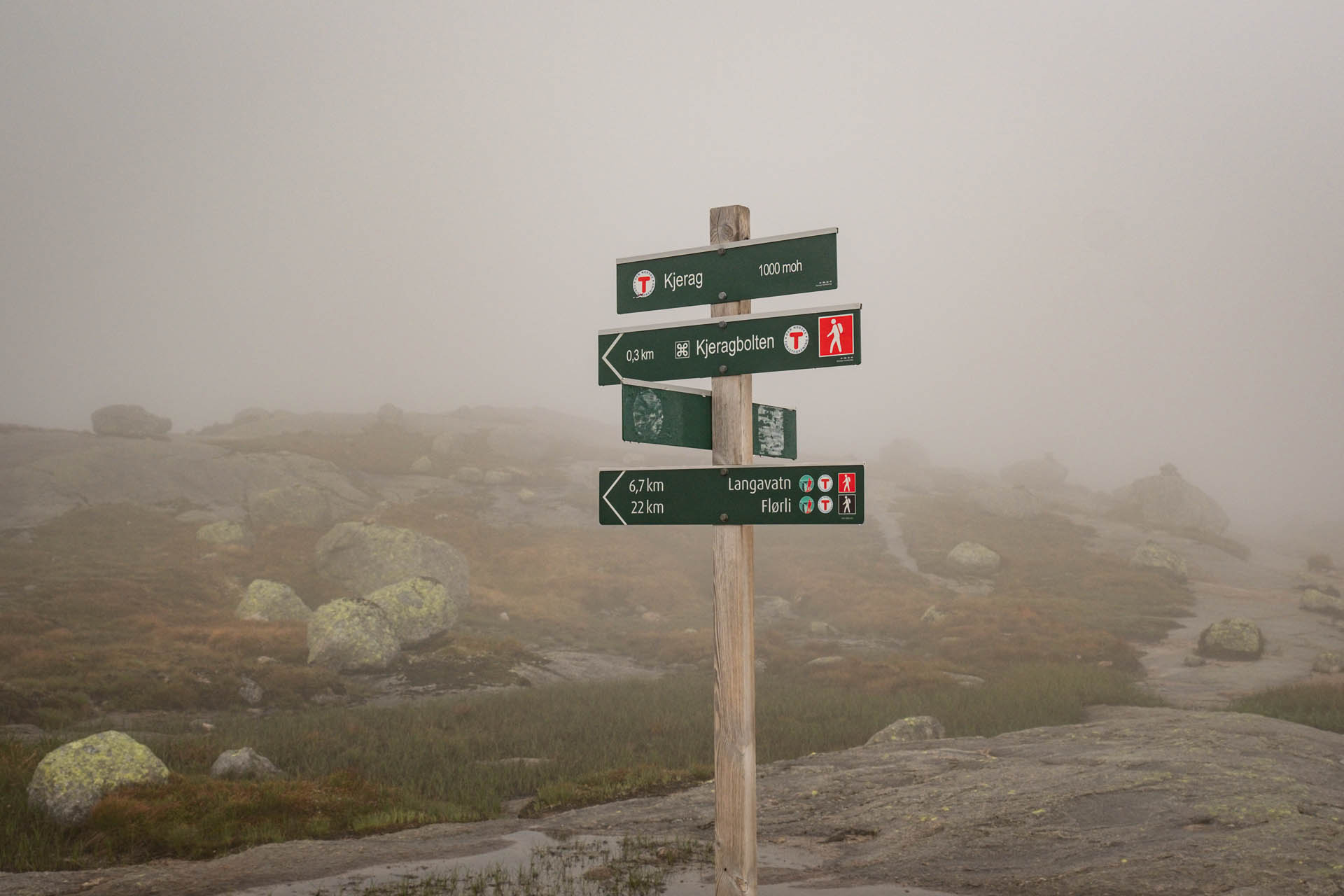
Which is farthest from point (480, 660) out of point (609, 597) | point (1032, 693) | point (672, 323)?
point (672, 323)

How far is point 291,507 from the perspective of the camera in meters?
47.3

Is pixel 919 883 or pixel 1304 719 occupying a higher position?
pixel 919 883

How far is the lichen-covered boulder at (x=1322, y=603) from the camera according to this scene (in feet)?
142

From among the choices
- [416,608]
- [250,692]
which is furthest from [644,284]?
[416,608]

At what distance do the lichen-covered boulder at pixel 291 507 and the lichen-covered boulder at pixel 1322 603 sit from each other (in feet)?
170

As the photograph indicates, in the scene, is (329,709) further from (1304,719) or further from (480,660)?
(1304,719)

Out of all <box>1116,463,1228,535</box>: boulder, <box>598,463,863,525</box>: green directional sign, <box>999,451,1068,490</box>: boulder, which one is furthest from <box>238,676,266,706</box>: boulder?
<box>999,451,1068,490</box>: boulder

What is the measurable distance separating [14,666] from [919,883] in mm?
26199

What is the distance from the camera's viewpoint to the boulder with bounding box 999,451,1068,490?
305 feet

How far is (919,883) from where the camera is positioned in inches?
340

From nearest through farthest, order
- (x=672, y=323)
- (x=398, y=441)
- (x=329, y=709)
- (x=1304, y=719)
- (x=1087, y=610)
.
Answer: (x=672, y=323) → (x=1304, y=719) → (x=329, y=709) → (x=1087, y=610) → (x=398, y=441)

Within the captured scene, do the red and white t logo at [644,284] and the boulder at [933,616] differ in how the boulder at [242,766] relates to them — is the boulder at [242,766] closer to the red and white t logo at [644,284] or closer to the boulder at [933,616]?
the red and white t logo at [644,284]

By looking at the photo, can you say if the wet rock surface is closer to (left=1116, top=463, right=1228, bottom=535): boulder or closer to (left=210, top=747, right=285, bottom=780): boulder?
(left=210, top=747, right=285, bottom=780): boulder

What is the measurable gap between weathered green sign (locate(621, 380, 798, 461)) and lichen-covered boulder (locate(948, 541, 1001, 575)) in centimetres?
4646
